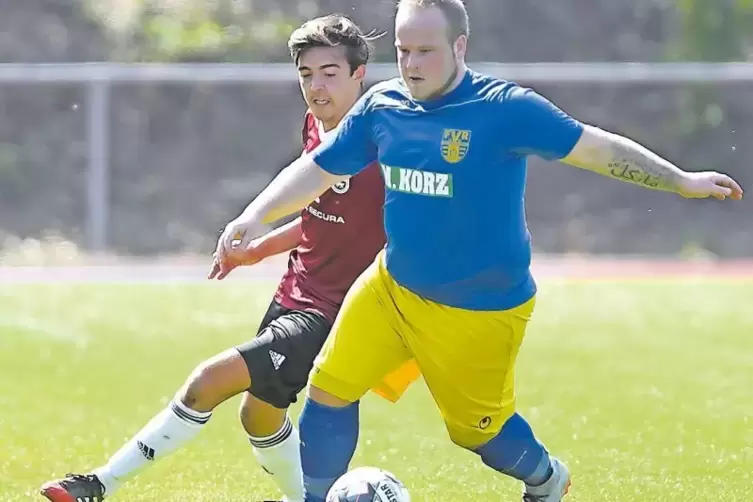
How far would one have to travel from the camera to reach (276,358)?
5.32 m

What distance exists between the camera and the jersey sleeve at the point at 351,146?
4.99 m

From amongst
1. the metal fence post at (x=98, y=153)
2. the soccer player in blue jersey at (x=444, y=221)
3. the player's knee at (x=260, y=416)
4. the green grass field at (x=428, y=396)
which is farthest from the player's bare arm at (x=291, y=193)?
the metal fence post at (x=98, y=153)

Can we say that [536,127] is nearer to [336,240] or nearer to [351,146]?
[351,146]

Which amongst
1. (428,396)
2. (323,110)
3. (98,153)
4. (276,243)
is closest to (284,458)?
(276,243)

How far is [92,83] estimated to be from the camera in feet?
60.7

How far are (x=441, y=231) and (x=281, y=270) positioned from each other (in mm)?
10226

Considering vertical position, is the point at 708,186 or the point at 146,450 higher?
the point at 708,186

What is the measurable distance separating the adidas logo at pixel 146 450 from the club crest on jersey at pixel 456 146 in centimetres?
167

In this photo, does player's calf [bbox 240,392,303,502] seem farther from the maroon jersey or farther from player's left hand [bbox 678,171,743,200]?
player's left hand [bbox 678,171,743,200]

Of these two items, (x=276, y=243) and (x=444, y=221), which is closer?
(x=444, y=221)

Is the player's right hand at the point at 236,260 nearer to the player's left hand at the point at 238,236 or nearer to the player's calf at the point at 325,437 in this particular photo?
the player's left hand at the point at 238,236

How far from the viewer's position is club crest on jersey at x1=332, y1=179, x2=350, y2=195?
5.46 meters

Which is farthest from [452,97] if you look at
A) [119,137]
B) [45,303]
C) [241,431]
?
[119,137]

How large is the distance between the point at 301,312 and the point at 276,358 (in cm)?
27
